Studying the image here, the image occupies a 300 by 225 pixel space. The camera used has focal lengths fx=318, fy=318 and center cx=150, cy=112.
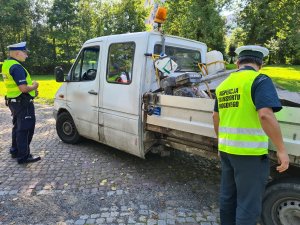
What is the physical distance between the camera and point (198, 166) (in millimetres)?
5469

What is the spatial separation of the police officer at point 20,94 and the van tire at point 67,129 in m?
1.00

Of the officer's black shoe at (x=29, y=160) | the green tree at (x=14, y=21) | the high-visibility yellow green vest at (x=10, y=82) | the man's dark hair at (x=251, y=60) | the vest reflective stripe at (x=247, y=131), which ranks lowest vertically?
the officer's black shoe at (x=29, y=160)

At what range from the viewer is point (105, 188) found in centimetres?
460

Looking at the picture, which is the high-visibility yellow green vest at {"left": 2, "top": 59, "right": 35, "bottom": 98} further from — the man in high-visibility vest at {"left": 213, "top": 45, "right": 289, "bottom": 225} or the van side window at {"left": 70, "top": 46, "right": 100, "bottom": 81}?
the man in high-visibility vest at {"left": 213, "top": 45, "right": 289, "bottom": 225}

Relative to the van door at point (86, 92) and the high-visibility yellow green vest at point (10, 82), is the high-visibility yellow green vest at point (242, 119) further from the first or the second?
the high-visibility yellow green vest at point (10, 82)

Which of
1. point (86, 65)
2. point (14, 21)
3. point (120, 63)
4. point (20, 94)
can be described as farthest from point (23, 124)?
point (14, 21)

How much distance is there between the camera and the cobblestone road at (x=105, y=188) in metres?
3.84

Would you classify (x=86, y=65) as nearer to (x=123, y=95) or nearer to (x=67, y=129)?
(x=123, y=95)

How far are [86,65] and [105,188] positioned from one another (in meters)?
2.41

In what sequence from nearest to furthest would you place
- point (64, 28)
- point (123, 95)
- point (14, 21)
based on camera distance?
point (123, 95), point (14, 21), point (64, 28)

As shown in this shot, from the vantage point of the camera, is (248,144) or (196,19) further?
(196,19)

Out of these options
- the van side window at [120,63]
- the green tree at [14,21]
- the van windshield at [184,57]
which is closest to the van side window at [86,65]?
the van side window at [120,63]

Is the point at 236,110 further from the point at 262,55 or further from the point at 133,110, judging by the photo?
the point at 133,110

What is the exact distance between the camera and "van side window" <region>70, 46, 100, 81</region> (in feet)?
18.5
